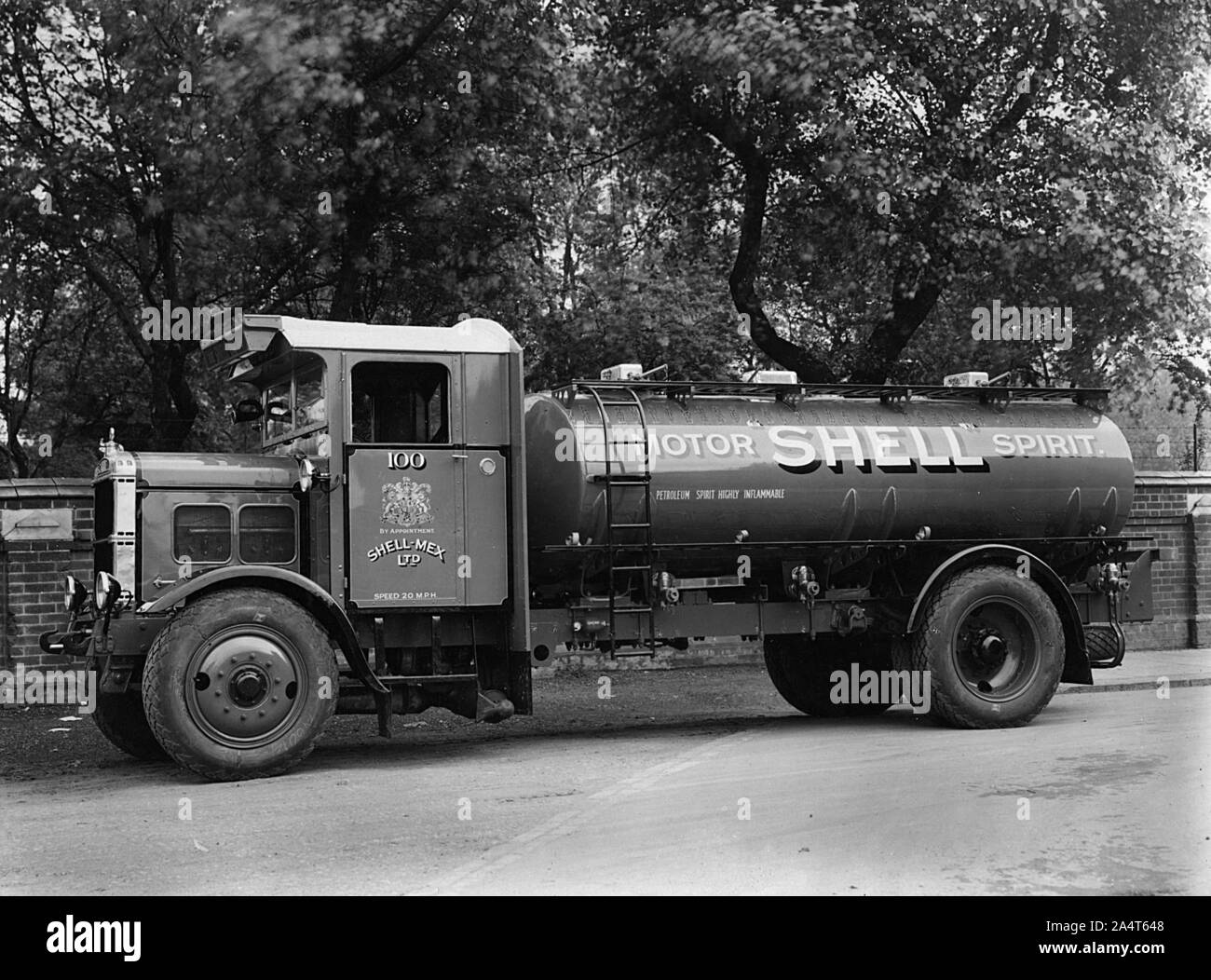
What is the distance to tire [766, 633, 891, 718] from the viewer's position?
1246 centimetres

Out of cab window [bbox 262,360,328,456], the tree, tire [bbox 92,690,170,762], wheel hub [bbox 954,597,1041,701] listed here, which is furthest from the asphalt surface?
the tree

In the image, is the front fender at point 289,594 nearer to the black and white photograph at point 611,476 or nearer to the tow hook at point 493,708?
the black and white photograph at point 611,476

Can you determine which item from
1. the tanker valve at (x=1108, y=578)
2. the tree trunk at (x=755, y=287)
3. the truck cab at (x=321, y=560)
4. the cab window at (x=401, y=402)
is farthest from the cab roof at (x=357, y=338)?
the tree trunk at (x=755, y=287)

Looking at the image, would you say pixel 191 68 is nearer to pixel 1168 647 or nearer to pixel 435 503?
pixel 435 503

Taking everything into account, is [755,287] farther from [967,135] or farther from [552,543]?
[552,543]

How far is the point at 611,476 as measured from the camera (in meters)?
10.4

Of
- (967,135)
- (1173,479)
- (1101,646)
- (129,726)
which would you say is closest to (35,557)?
(129,726)

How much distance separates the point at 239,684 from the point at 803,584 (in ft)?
14.8

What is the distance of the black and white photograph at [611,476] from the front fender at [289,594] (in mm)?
81

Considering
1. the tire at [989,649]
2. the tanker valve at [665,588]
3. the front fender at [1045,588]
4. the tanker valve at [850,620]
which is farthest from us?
the tanker valve at [850,620]

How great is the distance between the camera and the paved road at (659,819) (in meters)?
6.25

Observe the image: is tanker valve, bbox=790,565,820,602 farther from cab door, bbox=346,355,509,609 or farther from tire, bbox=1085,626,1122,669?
tire, bbox=1085,626,1122,669

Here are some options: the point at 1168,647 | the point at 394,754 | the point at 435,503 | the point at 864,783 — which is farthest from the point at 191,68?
the point at 1168,647

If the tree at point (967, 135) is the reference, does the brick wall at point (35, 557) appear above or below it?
below
